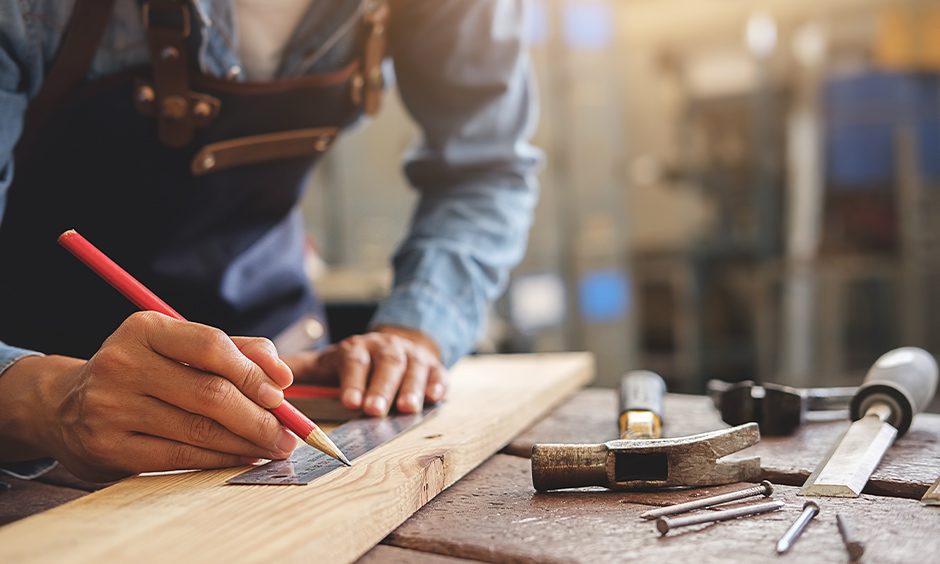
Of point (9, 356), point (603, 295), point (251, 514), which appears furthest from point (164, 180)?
point (603, 295)

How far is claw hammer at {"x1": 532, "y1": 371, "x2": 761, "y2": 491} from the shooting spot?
0.76 m

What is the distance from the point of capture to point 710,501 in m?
0.71

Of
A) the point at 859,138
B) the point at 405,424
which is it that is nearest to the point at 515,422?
the point at 405,424

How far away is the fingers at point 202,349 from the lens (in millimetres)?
726

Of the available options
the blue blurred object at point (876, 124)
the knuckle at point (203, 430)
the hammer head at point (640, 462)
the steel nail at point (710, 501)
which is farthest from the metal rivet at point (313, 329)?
the blue blurred object at point (876, 124)

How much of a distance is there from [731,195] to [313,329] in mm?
4529

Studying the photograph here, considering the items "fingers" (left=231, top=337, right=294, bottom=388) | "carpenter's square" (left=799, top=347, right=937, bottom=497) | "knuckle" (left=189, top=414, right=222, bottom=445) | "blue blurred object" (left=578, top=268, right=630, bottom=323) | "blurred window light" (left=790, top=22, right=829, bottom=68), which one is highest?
"blurred window light" (left=790, top=22, right=829, bottom=68)

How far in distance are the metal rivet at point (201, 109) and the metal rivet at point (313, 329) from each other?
49cm

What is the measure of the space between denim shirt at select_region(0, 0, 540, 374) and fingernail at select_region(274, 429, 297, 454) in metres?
0.43

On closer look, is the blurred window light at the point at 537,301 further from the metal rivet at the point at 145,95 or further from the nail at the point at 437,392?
the metal rivet at the point at 145,95

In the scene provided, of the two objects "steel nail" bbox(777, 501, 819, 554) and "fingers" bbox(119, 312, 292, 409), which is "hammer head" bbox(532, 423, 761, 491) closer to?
"steel nail" bbox(777, 501, 819, 554)

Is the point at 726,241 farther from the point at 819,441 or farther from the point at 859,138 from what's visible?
the point at 819,441

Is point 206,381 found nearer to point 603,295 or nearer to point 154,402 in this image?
point 154,402

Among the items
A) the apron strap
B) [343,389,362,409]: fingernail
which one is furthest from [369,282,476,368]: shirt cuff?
the apron strap
